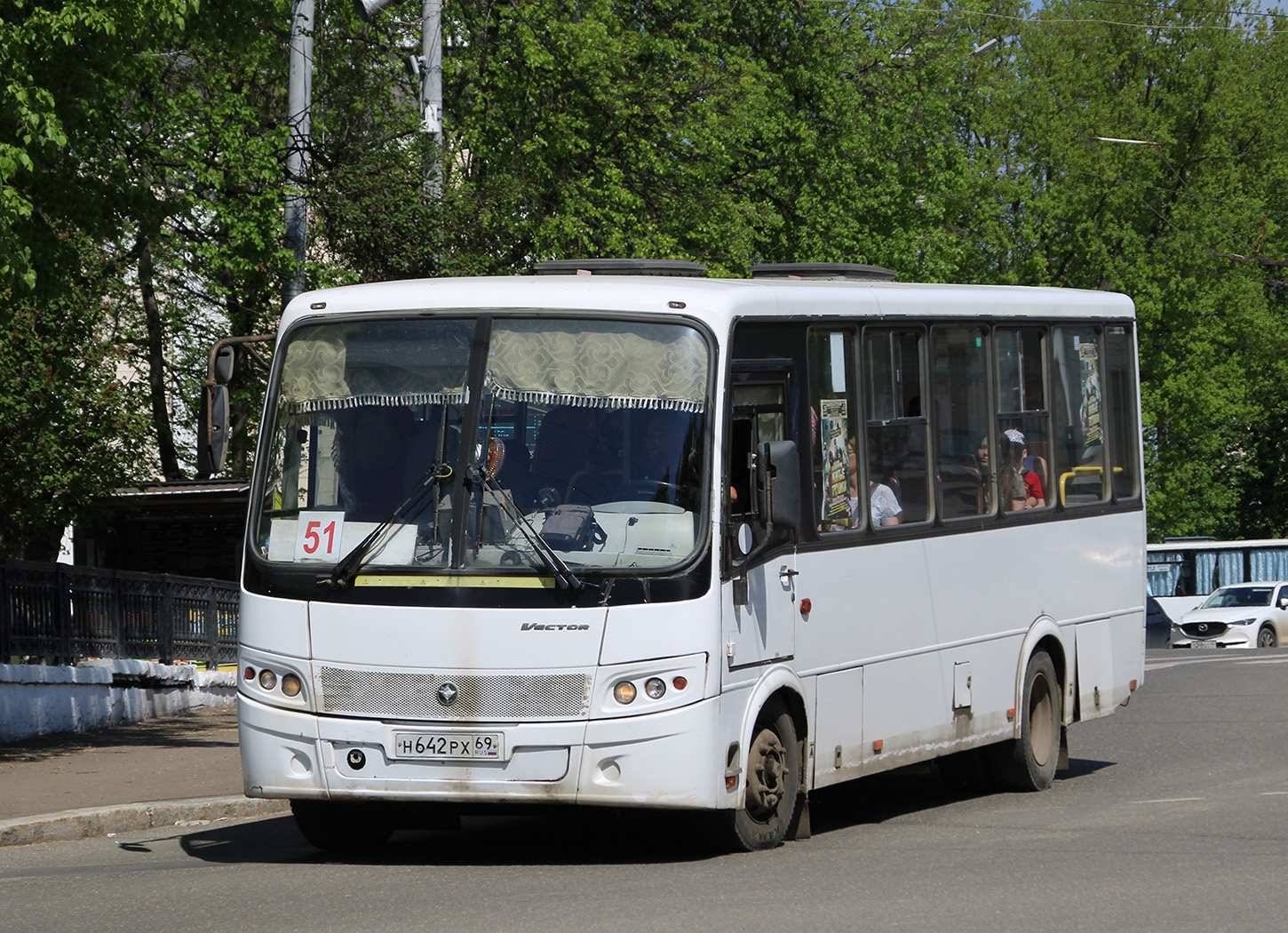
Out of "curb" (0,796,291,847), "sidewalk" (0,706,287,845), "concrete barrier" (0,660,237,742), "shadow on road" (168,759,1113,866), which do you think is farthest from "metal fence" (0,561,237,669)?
"shadow on road" (168,759,1113,866)

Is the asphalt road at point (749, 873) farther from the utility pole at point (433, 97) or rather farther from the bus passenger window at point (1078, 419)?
the utility pole at point (433, 97)

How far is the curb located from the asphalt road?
6.0 inches

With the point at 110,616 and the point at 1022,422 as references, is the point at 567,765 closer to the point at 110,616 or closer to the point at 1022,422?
the point at 1022,422

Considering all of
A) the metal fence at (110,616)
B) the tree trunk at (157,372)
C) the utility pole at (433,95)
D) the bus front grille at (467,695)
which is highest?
the utility pole at (433,95)

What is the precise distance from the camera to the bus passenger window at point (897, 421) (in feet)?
36.1

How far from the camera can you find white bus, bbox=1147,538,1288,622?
4766 cm

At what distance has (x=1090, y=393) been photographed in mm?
13836

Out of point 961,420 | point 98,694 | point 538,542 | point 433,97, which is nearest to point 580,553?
point 538,542

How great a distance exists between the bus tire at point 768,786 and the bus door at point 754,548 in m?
0.34

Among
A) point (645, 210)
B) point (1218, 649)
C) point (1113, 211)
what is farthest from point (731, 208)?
point (1113, 211)

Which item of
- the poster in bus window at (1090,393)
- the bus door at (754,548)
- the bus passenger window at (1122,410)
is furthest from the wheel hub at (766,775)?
the bus passenger window at (1122,410)

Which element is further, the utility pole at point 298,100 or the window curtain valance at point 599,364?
the utility pole at point 298,100

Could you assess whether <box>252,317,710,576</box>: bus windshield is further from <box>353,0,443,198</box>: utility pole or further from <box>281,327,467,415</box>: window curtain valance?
<box>353,0,443,198</box>: utility pole

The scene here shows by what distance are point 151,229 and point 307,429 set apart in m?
6.07
